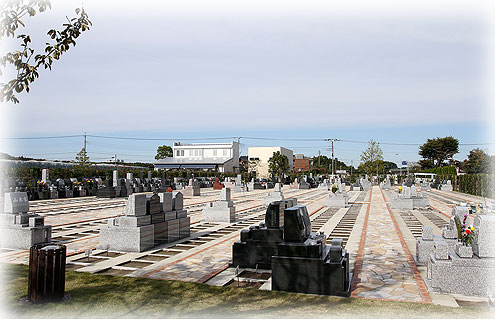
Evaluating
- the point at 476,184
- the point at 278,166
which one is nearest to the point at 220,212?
the point at 476,184

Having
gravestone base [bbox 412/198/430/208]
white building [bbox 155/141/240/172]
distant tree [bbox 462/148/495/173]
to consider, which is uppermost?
white building [bbox 155/141/240/172]

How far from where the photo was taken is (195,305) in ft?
17.5

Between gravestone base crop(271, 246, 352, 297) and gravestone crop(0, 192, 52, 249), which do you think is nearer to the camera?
gravestone base crop(271, 246, 352, 297)

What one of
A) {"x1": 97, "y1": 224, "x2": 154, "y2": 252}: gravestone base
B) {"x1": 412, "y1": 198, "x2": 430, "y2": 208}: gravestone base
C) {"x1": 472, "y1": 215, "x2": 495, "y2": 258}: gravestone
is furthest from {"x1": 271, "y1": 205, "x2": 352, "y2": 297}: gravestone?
{"x1": 412, "y1": 198, "x2": 430, "y2": 208}: gravestone base

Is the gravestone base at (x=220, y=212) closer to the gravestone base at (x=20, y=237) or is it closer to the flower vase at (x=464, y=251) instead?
the gravestone base at (x=20, y=237)

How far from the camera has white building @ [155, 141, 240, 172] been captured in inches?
3575

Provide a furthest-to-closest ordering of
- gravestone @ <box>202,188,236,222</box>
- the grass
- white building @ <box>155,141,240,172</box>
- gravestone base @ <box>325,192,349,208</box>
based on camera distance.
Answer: white building @ <box>155,141,240,172</box> < gravestone base @ <box>325,192,349,208</box> < gravestone @ <box>202,188,236,222</box> < the grass

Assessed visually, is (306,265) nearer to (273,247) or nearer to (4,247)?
(273,247)

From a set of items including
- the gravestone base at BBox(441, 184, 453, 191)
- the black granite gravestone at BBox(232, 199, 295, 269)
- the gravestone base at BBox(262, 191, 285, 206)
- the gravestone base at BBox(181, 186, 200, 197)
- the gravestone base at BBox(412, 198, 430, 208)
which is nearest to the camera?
the black granite gravestone at BBox(232, 199, 295, 269)

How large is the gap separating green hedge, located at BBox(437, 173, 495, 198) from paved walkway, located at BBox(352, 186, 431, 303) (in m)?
24.1

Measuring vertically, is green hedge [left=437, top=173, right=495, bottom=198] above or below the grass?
above

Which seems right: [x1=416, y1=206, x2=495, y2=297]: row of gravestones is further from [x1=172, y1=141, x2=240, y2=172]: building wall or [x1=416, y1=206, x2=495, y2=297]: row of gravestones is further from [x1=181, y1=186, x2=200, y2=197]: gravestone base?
[x1=172, y1=141, x2=240, y2=172]: building wall

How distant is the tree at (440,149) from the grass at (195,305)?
88082mm

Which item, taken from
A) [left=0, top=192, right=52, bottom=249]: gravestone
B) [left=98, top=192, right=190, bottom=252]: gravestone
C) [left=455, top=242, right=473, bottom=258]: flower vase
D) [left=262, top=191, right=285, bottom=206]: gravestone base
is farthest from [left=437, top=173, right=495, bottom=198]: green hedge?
[left=0, top=192, right=52, bottom=249]: gravestone
